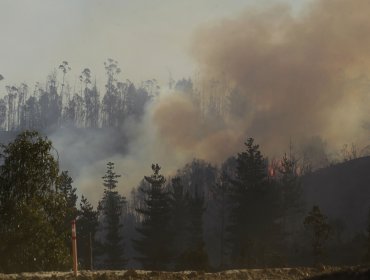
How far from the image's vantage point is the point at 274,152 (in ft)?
405

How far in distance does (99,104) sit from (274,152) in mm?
72014

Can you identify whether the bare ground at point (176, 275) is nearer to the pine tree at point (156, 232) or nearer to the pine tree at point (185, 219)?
the pine tree at point (156, 232)

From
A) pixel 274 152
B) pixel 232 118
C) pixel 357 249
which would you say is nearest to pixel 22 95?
pixel 232 118

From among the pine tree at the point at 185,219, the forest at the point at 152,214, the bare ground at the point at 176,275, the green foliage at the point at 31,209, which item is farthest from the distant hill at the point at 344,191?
the bare ground at the point at 176,275

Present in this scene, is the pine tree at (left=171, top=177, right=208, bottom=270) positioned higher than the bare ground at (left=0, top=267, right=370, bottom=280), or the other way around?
the pine tree at (left=171, top=177, right=208, bottom=270)

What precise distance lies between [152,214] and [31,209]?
41.2 metres

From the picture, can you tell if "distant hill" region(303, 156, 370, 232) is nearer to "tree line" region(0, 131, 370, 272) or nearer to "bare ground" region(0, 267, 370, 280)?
"tree line" region(0, 131, 370, 272)

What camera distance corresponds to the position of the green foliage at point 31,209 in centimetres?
1820

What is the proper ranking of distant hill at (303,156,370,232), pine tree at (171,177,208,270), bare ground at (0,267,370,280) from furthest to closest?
distant hill at (303,156,370,232), pine tree at (171,177,208,270), bare ground at (0,267,370,280)

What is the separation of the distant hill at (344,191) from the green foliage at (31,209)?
70.0 meters

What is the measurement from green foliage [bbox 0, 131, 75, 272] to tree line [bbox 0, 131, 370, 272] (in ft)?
0.11

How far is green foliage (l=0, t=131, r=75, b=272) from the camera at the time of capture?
18203mm

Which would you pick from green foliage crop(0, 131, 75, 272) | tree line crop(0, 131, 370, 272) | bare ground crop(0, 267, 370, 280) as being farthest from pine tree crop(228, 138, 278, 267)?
bare ground crop(0, 267, 370, 280)

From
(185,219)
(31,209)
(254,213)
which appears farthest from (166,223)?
(31,209)
